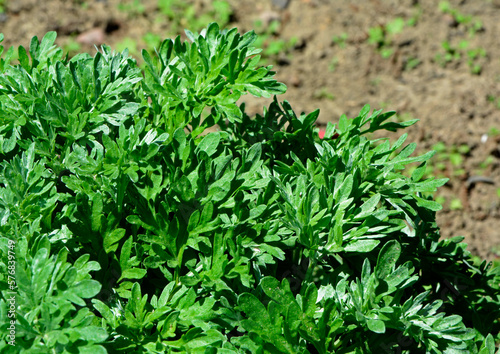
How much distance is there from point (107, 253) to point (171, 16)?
160 inches

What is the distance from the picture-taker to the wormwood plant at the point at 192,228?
165 centimetres

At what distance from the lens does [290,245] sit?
6.17ft

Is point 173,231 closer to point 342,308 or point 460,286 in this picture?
point 342,308

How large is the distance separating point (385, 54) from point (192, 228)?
157 inches

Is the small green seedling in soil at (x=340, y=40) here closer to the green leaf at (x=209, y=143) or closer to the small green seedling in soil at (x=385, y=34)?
the small green seedling in soil at (x=385, y=34)

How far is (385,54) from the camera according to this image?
5223mm

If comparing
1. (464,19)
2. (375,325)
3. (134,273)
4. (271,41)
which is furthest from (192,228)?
(464,19)

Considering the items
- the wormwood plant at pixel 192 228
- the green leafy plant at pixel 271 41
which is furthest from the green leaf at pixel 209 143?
the green leafy plant at pixel 271 41

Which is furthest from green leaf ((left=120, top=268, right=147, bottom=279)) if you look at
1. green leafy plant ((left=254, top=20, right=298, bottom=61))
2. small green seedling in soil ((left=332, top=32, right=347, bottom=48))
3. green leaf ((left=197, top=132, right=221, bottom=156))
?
small green seedling in soil ((left=332, top=32, right=347, bottom=48))

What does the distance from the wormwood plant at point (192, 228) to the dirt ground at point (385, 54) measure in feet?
8.32

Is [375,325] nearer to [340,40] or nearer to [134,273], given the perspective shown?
[134,273]

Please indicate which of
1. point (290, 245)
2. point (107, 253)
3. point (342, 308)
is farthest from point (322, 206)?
point (107, 253)

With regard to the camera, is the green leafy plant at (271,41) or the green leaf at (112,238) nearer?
the green leaf at (112,238)

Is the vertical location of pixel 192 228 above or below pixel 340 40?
above
